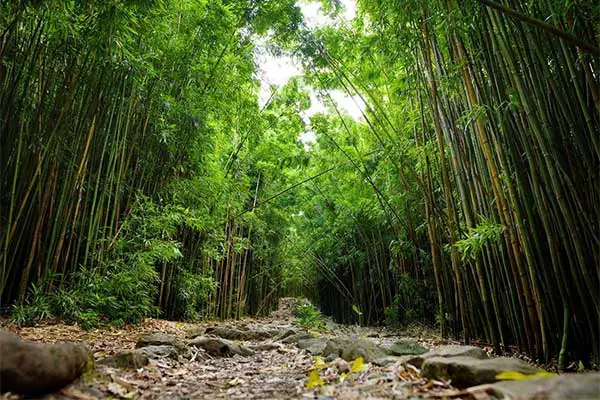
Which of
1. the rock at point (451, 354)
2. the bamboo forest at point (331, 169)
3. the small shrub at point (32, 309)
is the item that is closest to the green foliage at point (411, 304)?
the bamboo forest at point (331, 169)

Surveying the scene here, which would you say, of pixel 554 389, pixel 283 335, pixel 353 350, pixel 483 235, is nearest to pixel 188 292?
pixel 283 335

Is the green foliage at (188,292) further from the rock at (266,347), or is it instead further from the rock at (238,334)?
the rock at (266,347)

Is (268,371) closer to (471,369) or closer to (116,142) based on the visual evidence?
(471,369)

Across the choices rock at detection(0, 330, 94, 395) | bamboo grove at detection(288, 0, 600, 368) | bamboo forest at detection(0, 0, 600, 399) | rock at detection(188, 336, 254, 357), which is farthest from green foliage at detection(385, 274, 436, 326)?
rock at detection(0, 330, 94, 395)

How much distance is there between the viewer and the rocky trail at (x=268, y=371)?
3.74 ft

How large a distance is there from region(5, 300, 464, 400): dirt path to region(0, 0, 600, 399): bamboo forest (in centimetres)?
2

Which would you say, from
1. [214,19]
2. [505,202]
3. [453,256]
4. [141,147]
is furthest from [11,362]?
[214,19]

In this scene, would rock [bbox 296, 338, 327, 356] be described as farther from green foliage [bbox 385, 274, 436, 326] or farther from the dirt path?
green foliage [bbox 385, 274, 436, 326]

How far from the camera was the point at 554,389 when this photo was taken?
0.90 metres

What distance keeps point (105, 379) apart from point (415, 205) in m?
4.05

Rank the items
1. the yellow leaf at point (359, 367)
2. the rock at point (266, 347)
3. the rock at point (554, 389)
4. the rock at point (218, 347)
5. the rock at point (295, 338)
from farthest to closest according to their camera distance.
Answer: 1. the rock at point (295, 338)
2. the rock at point (266, 347)
3. the rock at point (218, 347)
4. the yellow leaf at point (359, 367)
5. the rock at point (554, 389)

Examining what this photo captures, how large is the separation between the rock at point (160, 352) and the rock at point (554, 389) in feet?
6.18

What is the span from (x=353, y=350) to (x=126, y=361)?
50.4 inches

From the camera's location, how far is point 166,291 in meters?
5.10
